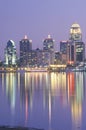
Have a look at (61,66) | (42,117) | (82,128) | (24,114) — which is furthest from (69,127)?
(61,66)

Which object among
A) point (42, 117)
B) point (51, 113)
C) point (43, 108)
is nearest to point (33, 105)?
point (43, 108)

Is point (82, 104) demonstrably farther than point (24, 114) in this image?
Yes

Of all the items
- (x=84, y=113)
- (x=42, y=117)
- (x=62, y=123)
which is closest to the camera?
(x=62, y=123)

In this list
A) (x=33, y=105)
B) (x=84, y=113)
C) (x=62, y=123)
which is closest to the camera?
(x=62, y=123)

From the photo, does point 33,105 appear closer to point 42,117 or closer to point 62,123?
point 42,117

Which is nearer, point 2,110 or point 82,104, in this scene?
point 2,110

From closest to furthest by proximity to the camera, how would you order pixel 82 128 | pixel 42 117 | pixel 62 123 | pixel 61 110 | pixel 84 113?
pixel 82 128
pixel 62 123
pixel 42 117
pixel 84 113
pixel 61 110

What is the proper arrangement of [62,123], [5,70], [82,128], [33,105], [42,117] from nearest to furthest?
[82,128]
[62,123]
[42,117]
[33,105]
[5,70]

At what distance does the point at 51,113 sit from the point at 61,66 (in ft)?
509

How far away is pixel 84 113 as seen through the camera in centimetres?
2695

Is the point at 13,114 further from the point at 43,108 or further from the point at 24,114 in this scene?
the point at 43,108

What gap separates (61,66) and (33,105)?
494 feet

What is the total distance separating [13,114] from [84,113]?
452 cm

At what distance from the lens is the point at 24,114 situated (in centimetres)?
2647
